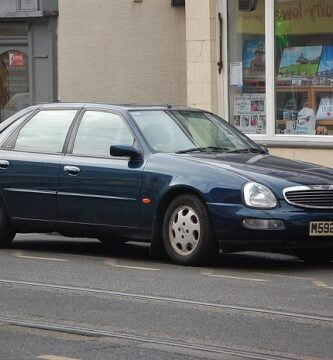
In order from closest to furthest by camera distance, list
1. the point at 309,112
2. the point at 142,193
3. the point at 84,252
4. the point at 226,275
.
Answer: the point at 226,275 < the point at 142,193 < the point at 84,252 < the point at 309,112

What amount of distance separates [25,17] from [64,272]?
385 inches

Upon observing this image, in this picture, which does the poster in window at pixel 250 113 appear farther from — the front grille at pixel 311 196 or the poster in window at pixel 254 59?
the front grille at pixel 311 196

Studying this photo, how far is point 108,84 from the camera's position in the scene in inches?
712

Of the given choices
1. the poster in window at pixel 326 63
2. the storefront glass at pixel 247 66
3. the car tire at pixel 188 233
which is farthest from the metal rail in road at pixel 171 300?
the storefront glass at pixel 247 66

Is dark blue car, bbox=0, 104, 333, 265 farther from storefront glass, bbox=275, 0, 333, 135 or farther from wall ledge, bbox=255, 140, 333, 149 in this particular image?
storefront glass, bbox=275, 0, 333, 135

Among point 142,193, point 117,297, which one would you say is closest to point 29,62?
point 142,193

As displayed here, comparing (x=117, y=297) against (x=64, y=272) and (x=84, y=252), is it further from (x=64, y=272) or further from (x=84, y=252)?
(x=84, y=252)

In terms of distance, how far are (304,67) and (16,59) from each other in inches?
234

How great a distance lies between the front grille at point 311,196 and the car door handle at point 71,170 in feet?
7.40

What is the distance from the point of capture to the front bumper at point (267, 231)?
9250 millimetres

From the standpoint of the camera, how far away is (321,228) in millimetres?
9352

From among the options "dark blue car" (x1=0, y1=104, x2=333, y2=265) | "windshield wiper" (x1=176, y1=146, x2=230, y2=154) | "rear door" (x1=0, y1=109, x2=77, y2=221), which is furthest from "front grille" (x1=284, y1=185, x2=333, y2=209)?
"rear door" (x1=0, y1=109, x2=77, y2=221)

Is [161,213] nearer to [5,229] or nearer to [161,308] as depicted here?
[5,229]

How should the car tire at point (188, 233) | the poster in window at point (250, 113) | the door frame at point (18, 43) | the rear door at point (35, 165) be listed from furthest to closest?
the door frame at point (18, 43), the poster in window at point (250, 113), the rear door at point (35, 165), the car tire at point (188, 233)
